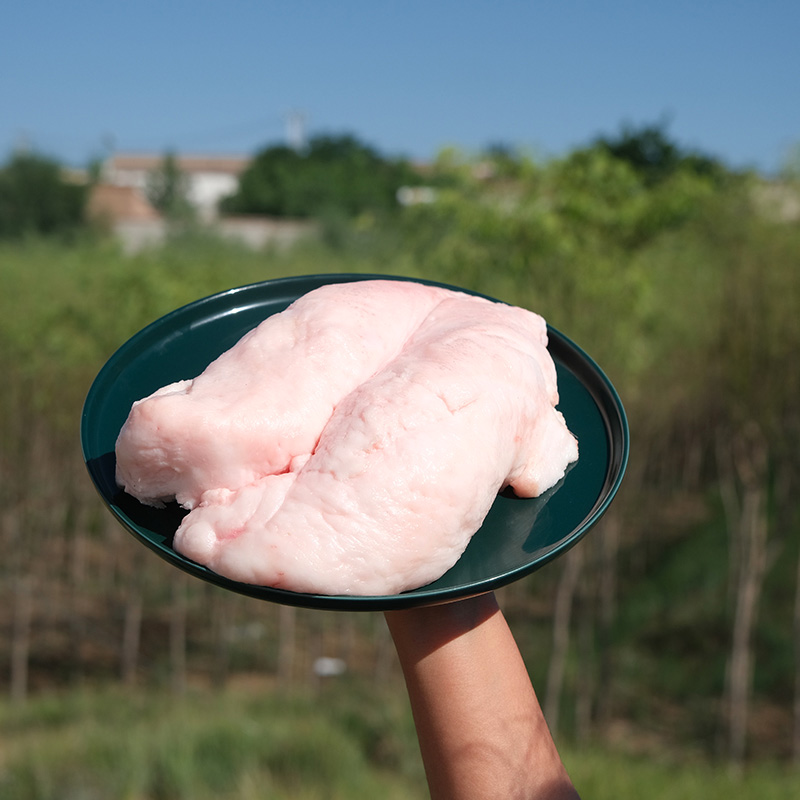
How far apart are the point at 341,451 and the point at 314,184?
3732 centimetres

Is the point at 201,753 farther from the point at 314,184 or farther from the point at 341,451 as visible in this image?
the point at 314,184

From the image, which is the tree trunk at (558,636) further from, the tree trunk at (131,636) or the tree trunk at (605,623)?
the tree trunk at (131,636)

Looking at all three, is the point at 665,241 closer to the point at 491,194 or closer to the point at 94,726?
the point at 491,194

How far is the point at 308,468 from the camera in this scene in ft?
5.12

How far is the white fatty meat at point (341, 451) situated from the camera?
1.46m

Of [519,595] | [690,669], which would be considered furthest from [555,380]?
[519,595]

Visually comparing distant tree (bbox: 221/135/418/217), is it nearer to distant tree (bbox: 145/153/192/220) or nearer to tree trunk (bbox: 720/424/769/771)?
distant tree (bbox: 145/153/192/220)

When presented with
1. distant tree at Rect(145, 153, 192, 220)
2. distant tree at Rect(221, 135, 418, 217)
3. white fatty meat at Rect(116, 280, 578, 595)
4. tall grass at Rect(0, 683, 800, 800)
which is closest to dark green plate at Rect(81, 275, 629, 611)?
white fatty meat at Rect(116, 280, 578, 595)

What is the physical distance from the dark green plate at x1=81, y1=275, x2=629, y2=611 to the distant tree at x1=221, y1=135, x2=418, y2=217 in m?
31.7

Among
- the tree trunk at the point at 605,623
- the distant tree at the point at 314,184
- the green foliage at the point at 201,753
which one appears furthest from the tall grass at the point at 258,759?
the distant tree at the point at 314,184

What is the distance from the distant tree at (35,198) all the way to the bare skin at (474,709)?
1230 inches

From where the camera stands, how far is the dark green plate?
1.41m

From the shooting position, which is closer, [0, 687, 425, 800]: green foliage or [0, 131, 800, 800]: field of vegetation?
[0, 687, 425, 800]: green foliage

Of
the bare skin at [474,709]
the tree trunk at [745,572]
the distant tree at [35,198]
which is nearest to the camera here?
the bare skin at [474,709]
